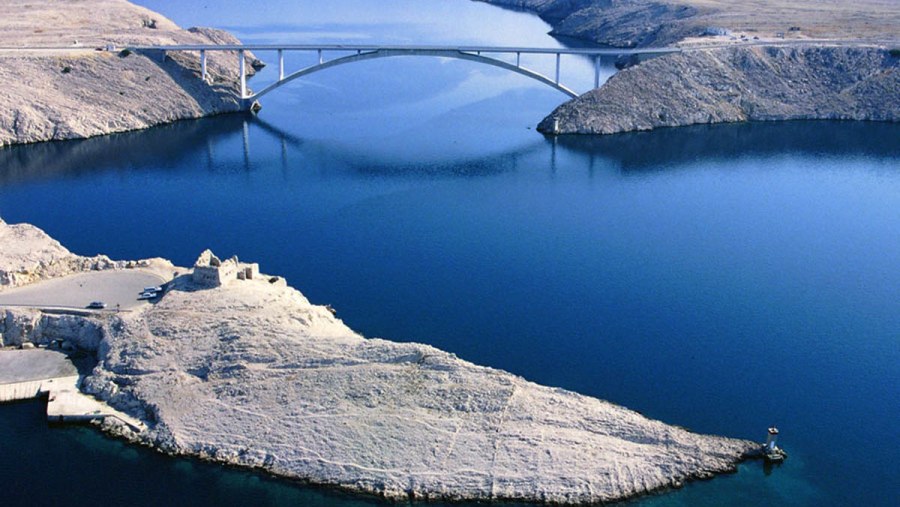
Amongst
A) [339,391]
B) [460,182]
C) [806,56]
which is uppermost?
[806,56]

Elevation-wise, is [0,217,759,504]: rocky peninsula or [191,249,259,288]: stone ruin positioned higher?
[191,249,259,288]: stone ruin

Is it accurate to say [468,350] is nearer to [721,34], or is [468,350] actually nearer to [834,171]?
[834,171]

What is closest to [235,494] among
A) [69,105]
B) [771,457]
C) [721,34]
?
[771,457]

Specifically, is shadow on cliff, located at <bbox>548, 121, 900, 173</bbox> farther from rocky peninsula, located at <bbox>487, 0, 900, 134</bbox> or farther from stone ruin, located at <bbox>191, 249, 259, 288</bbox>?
stone ruin, located at <bbox>191, 249, 259, 288</bbox>

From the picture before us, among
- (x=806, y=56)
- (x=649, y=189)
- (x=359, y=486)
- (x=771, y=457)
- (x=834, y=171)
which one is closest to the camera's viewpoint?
(x=359, y=486)

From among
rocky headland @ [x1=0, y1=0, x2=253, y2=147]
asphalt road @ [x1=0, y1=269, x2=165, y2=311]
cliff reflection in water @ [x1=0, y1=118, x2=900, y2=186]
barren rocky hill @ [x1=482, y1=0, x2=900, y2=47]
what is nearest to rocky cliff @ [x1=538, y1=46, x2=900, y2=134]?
cliff reflection in water @ [x1=0, y1=118, x2=900, y2=186]

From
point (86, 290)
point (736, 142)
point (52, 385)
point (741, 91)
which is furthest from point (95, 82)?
point (741, 91)
